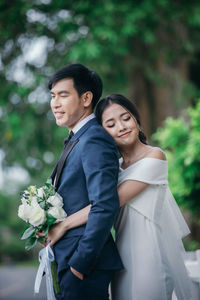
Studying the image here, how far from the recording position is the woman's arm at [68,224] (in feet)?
8.39

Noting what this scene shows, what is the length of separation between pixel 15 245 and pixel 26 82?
121ft

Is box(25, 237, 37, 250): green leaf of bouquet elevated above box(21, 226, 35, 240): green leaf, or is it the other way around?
box(21, 226, 35, 240): green leaf

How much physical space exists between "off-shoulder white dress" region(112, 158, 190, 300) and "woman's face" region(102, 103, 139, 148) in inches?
7.8

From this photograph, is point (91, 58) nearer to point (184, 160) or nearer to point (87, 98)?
point (184, 160)

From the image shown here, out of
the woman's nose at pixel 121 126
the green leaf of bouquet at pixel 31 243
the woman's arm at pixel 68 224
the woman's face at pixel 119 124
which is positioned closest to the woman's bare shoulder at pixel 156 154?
the woman's face at pixel 119 124

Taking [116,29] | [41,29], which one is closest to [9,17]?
[41,29]

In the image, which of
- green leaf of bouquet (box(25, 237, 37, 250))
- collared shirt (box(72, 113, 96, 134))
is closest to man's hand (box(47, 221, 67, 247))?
green leaf of bouquet (box(25, 237, 37, 250))

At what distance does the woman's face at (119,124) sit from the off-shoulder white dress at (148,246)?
0.65 feet

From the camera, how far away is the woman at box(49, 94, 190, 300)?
272 cm

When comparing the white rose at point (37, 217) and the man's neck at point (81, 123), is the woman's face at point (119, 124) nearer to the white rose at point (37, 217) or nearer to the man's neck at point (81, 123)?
the man's neck at point (81, 123)

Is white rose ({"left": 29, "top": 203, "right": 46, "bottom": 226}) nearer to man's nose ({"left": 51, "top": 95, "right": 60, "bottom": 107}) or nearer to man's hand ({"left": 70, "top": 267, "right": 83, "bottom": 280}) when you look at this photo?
→ man's hand ({"left": 70, "top": 267, "right": 83, "bottom": 280})

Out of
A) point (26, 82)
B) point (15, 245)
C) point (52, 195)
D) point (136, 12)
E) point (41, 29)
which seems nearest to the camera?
point (52, 195)

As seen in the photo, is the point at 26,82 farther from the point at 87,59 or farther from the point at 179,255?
the point at 179,255

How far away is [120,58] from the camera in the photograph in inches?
393
